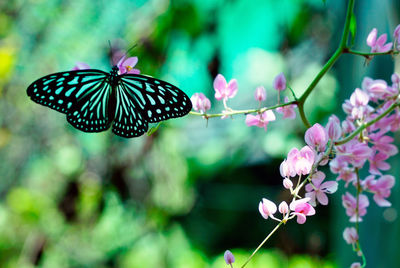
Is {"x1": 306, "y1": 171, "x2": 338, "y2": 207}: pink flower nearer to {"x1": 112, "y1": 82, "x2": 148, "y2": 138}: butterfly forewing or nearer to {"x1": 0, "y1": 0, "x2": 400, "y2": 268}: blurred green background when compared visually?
{"x1": 112, "y1": 82, "x2": 148, "y2": 138}: butterfly forewing

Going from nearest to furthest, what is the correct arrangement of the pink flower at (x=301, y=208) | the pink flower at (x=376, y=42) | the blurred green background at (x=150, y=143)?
1. the pink flower at (x=301, y=208)
2. the pink flower at (x=376, y=42)
3. the blurred green background at (x=150, y=143)

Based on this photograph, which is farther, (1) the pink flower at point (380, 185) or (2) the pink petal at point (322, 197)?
(1) the pink flower at point (380, 185)

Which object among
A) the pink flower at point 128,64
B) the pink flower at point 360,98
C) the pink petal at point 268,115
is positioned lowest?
the pink petal at point 268,115

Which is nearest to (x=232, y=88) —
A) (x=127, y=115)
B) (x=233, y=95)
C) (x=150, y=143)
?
(x=233, y=95)

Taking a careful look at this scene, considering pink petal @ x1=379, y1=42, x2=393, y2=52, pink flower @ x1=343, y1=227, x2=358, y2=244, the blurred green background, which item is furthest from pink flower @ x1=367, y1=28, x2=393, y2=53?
the blurred green background

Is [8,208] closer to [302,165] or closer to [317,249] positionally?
[317,249]

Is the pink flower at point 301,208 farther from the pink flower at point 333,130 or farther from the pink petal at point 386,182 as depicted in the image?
the pink petal at point 386,182

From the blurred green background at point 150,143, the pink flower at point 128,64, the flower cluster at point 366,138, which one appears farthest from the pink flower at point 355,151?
the blurred green background at point 150,143

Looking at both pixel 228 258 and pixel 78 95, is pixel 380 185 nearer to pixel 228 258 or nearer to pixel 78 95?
pixel 228 258
